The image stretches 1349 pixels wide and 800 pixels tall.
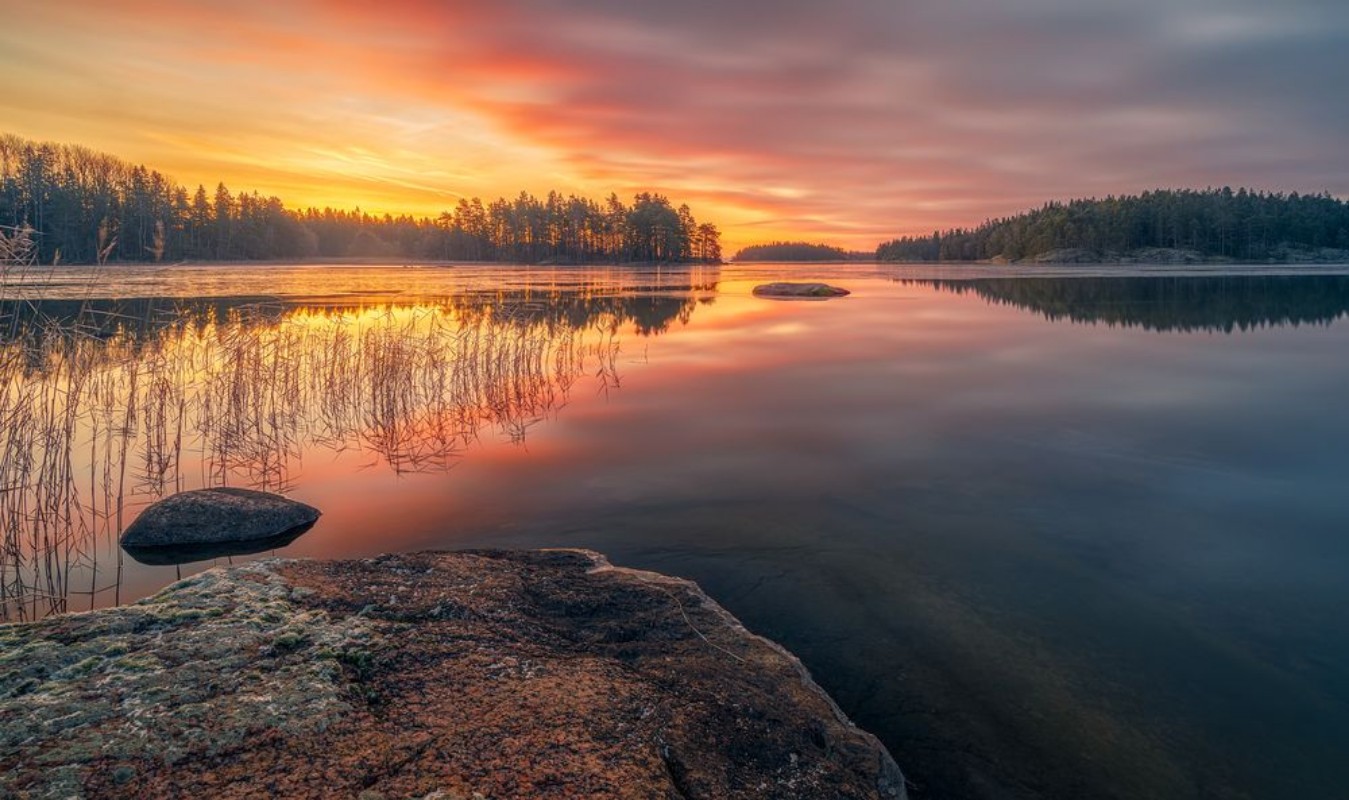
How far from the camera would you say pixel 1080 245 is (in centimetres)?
12494

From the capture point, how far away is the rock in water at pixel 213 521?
778 centimetres

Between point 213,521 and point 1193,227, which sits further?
point 1193,227

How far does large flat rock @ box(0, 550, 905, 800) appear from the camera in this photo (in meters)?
2.94

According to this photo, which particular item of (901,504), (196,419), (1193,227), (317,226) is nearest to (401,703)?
(901,504)

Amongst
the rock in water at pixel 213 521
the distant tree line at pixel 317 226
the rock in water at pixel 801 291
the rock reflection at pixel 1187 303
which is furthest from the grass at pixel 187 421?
the distant tree line at pixel 317 226

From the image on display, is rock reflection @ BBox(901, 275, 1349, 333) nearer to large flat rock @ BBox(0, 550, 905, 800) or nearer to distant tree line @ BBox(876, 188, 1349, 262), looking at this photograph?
large flat rock @ BBox(0, 550, 905, 800)

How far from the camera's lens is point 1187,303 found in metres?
37.8

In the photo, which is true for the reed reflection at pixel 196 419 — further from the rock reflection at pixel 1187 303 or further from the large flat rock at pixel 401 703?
the rock reflection at pixel 1187 303

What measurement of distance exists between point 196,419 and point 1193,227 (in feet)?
485

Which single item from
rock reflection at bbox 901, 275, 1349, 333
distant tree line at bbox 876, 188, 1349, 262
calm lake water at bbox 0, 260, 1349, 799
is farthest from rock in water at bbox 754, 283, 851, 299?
distant tree line at bbox 876, 188, 1349, 262

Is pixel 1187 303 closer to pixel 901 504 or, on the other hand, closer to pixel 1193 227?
pixel 901 504

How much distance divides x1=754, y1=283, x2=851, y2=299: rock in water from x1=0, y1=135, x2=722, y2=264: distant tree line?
63033mm

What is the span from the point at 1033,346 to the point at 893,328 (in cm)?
658

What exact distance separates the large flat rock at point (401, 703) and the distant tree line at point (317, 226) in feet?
253
